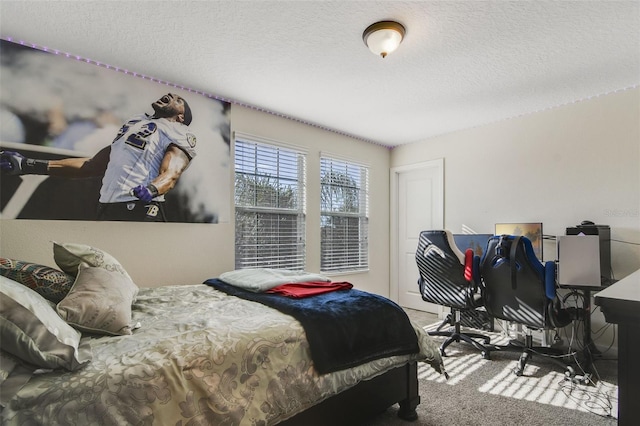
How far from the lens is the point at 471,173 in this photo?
427 centimetres

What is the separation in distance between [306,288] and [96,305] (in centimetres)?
120

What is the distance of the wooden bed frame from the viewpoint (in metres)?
1.62

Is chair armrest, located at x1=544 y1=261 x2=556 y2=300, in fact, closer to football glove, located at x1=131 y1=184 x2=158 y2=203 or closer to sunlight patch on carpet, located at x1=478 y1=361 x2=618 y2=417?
sunlight patch on carpet, located at x1=478 y1=361 x2=618 y2=417

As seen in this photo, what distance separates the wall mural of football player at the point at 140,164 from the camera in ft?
8.73

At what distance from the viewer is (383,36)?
7.23ft

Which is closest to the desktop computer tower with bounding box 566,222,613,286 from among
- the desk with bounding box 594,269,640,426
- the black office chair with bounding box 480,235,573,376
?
the black office chair with bounding box 480,235,573,376

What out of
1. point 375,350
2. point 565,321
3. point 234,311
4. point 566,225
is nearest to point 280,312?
point 234,311

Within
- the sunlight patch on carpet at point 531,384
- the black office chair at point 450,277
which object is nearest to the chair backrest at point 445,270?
the black office chair at point 450,277

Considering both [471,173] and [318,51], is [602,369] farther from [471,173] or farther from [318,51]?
[318,51]

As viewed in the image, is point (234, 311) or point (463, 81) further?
point (463, 81)

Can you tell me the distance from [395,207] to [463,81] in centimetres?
244

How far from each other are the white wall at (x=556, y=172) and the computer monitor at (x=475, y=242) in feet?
1.27

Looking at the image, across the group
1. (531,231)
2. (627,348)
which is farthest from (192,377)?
(531,231)

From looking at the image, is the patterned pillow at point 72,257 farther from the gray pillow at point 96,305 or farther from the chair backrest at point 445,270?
the chair backrest at point 445,270
